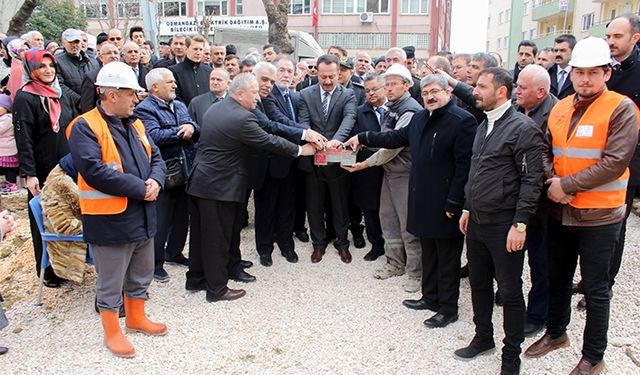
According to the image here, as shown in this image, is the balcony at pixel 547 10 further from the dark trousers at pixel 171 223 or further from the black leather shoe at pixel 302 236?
the dark trousers at pixel 171 223

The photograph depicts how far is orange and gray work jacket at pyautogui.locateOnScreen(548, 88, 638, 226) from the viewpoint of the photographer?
311 cm

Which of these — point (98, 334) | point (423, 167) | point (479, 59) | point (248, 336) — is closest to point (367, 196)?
point (423, 167)

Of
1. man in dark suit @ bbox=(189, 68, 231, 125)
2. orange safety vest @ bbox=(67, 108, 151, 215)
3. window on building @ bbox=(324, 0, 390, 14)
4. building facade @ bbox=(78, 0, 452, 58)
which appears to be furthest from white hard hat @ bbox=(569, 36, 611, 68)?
window on building @ bbox=(324, 0, 390, 14)

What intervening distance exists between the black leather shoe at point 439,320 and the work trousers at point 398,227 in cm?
84

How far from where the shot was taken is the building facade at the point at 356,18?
38531mm

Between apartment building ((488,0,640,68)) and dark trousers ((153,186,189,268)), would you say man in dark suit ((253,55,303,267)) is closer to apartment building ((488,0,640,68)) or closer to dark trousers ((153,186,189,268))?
dark trousers ((153,186,189,268))

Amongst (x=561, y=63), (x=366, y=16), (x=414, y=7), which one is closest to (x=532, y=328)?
(x=561, y=63)

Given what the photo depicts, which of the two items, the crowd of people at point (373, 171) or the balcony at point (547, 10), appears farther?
the balcony at point (547, 10)

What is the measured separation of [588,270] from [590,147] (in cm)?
84

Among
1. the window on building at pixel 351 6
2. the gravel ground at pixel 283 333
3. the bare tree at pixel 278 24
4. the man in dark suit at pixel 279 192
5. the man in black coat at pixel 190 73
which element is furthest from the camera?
the window on building at pixel 351 6

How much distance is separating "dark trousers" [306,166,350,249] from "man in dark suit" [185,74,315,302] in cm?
104

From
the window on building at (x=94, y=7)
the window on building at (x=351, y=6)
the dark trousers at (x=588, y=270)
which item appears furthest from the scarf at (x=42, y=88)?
the window on building at (x=351, y=6)

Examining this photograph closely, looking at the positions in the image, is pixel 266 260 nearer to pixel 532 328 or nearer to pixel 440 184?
pixel 440 184

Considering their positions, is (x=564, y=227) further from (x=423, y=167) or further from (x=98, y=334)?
(x=98, y=334)
